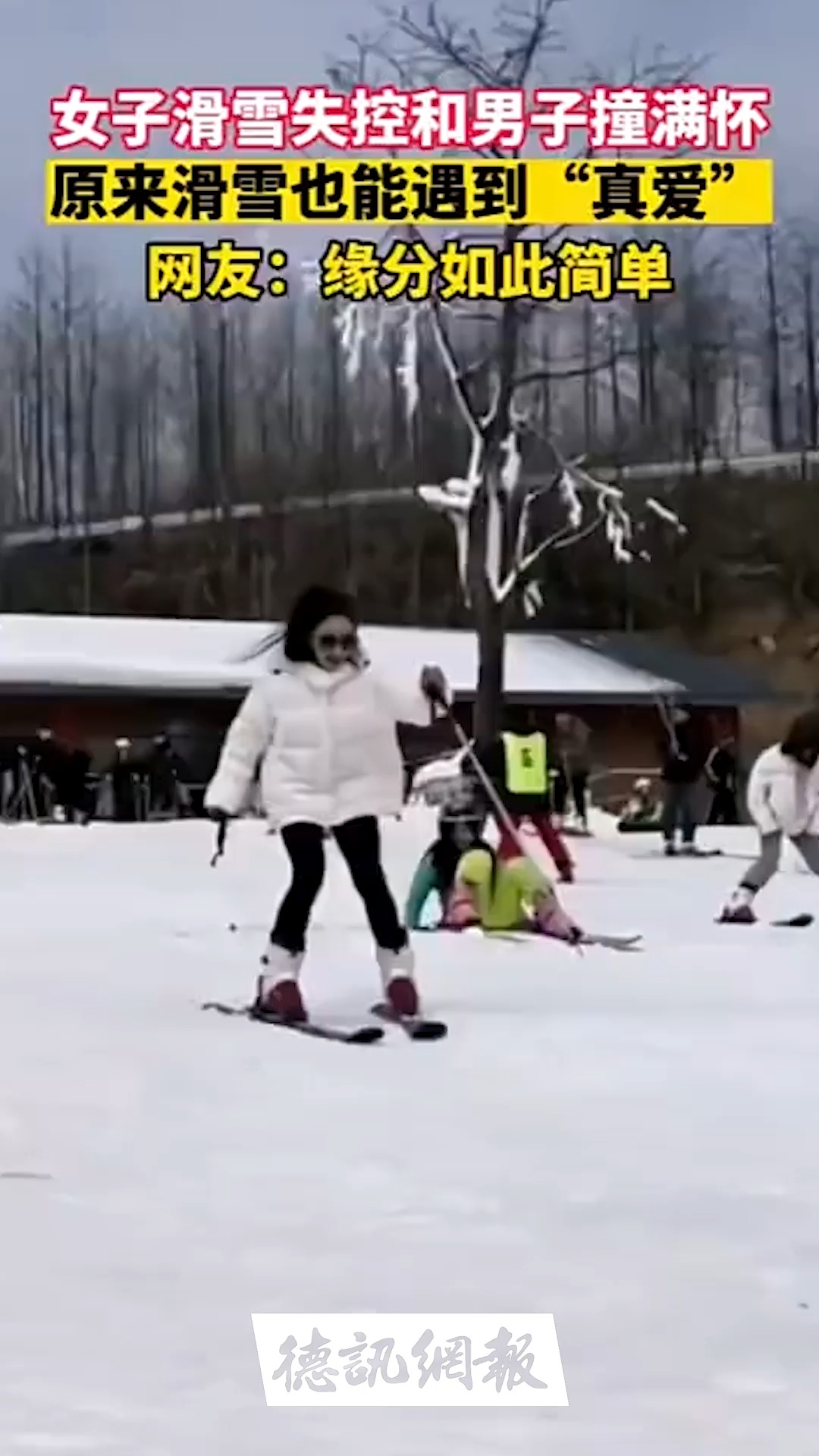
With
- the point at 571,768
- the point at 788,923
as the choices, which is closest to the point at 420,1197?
the point at 788,923

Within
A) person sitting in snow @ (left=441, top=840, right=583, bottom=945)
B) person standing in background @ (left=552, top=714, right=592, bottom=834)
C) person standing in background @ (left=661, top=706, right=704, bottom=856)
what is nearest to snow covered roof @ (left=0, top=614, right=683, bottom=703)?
person standing in background @ (left=552, top=714, right=592, bottom=834)

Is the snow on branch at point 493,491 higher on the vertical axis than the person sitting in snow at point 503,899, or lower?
higher

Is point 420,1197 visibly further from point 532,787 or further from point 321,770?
point 532,787

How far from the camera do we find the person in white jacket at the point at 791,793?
6426 millimetres

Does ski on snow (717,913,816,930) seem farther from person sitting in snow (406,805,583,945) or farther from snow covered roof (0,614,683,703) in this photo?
snow covered roof (0,614,683,703)

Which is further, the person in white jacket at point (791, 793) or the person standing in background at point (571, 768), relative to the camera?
the person standing in background at point (571, 768)

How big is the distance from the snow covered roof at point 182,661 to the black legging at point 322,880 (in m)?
7.61

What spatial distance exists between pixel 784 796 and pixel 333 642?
2.72 metres

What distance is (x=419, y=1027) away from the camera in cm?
395

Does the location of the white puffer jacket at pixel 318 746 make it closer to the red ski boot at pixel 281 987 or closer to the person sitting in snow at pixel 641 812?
the red ski boot at pixel 281 987

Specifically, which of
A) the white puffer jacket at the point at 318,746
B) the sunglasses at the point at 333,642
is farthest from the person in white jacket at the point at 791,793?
the sunglasses at the point at 333,642

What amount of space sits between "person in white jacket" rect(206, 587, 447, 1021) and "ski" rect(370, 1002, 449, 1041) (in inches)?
0.8

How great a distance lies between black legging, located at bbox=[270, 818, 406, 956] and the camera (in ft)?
13.4

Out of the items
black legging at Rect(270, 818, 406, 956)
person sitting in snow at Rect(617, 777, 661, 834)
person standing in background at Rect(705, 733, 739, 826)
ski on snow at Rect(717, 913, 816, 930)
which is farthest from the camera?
person standing in background at Rect(705, 733, 739, 826)
